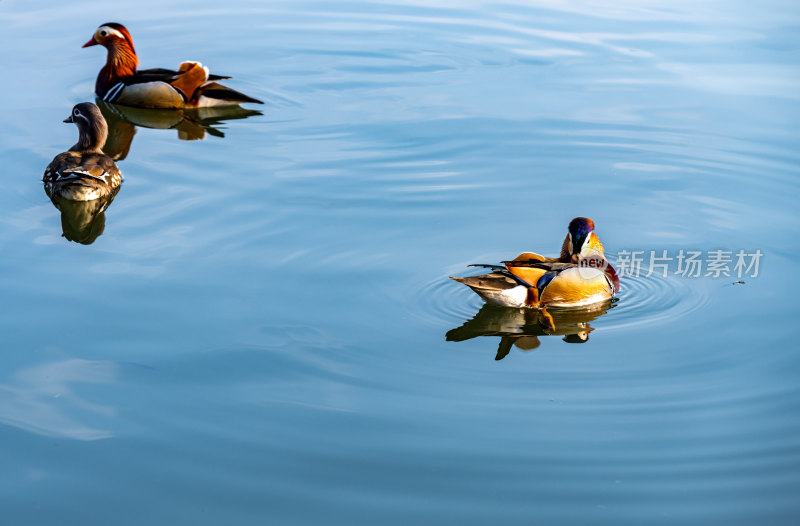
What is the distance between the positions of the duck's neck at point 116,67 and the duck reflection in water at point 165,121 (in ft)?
0.94

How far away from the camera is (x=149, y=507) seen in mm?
5973

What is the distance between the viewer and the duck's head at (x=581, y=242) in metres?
8.56

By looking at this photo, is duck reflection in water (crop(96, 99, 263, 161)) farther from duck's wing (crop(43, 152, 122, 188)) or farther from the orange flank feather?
duck's wing (crop(43, 152, 122, 188))

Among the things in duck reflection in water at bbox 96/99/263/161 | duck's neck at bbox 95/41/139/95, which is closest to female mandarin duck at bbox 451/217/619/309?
duck reflection in water at bbox 96/99/263/161

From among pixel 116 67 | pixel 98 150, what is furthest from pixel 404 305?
pixel 116 67

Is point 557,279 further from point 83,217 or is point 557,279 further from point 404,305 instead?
point 83,217

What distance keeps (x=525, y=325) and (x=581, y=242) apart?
871mm

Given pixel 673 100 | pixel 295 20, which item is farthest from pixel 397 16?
pixel 673 100

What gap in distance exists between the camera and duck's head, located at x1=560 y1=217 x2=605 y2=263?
28.1 feet

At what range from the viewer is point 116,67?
15.0m

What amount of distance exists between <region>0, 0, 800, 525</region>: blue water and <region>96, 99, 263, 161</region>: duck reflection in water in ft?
→ 0.64

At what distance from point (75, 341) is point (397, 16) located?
39.1 ft

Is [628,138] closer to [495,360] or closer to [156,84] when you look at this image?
[495,360]

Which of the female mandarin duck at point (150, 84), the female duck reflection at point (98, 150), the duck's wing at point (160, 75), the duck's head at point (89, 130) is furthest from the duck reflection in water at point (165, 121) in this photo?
the duck's head at point (89, 130)
